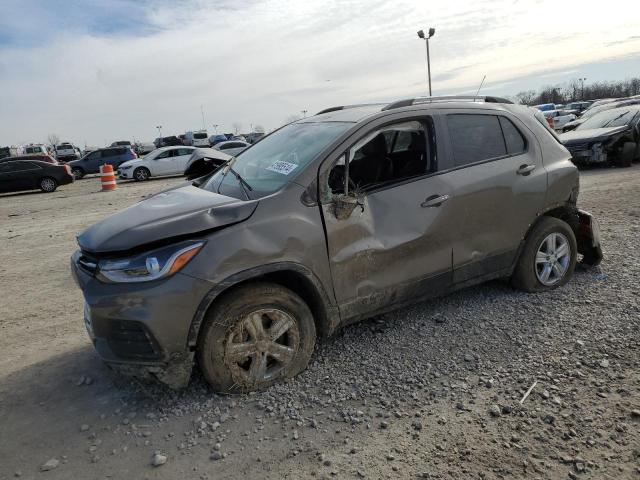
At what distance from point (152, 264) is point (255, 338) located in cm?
81

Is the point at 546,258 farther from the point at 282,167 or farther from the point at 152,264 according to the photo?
the point at 152,264

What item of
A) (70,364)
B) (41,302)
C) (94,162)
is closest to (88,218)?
(41,302)

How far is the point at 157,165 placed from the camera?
2258cm

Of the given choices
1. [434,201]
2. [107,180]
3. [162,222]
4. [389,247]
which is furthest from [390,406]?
[107,180]

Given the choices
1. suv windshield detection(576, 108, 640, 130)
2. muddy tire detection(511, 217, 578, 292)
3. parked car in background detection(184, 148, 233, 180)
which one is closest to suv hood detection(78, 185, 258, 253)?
parked car in background detection(184, 148, 233, 180)

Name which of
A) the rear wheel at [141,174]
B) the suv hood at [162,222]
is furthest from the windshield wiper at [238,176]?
the rear wheel at [141,174]

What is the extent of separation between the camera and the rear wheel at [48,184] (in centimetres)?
1947

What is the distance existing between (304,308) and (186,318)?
79cm

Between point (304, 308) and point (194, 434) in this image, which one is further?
point (304, 308)

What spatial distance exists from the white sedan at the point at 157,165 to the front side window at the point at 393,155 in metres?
19.6

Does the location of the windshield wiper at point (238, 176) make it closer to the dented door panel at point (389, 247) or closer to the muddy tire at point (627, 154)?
the dented door panel at point (389, 247)

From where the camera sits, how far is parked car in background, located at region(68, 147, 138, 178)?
27.0 meters

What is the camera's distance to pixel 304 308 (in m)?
3.28

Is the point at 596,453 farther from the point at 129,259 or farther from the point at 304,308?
the point at 129,259
